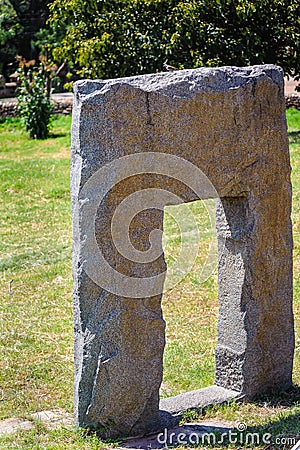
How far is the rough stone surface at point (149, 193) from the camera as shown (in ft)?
11.7

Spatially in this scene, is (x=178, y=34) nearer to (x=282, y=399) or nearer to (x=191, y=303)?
(x=191, y=303)

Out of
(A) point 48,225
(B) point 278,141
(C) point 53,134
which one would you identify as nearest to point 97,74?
(C) point 53,134

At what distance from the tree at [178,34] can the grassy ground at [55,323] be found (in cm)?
206

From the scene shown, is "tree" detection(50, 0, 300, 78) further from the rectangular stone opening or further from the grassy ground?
the rectangular stone opening

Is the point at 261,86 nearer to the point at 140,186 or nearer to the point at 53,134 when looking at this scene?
the point at 140,186

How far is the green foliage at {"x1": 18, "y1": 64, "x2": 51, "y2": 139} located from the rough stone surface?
10.1 meters

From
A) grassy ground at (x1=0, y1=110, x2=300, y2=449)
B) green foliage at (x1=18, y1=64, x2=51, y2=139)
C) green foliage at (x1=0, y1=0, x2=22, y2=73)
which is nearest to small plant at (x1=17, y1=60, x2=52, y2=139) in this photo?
green foliage at (x1=18, y1=64, x2=51, y2=139)

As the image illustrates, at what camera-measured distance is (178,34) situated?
36.7 feet

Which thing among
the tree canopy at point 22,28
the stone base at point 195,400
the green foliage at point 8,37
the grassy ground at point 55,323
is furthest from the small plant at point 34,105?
the stone base at point 195,400

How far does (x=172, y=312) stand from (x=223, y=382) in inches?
67.9

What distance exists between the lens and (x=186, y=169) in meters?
3.72

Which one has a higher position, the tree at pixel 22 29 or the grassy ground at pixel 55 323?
the tree at pixel 22 29

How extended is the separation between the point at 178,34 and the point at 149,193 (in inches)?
315

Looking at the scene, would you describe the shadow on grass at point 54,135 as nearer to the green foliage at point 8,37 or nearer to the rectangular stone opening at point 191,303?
the rectangular stone opening at point 191,303
